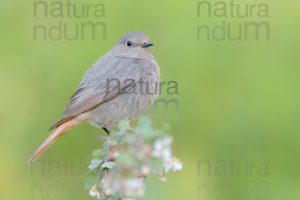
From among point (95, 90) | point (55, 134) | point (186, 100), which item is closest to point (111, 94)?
point (95, 90)

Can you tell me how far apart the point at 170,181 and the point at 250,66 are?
1.85 m

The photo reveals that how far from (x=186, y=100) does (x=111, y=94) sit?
3.99 ft

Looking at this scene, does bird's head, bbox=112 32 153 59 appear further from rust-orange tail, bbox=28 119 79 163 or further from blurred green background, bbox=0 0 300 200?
rust-orange tail, bbox=28 119 79 163

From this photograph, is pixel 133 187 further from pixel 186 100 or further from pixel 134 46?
pixel 186 100

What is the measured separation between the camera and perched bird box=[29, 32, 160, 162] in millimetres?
6918

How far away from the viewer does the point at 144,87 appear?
704 cm

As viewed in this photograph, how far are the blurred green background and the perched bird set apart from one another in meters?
0.47

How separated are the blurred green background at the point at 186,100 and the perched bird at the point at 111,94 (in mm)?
465

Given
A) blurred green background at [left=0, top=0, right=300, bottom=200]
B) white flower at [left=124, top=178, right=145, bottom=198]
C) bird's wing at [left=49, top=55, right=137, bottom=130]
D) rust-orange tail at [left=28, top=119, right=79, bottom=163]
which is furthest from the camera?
blurred green background at [left=0, top=0, right=300, bottom=200]

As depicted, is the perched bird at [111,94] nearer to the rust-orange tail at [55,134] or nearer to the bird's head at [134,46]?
the rust-orange tail at [55,134]

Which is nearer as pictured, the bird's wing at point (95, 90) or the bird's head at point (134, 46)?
the bird's wing at point (95, 90)

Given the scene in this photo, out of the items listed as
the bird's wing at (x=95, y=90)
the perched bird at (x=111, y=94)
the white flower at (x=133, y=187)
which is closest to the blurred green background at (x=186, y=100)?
the perched bird at (x=111, y=94)

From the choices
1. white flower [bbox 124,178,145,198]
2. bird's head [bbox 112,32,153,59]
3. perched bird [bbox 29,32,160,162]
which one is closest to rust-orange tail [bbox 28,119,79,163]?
perched bird [bbox 29,32,160,162]

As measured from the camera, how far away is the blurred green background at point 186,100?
7.31 metres
